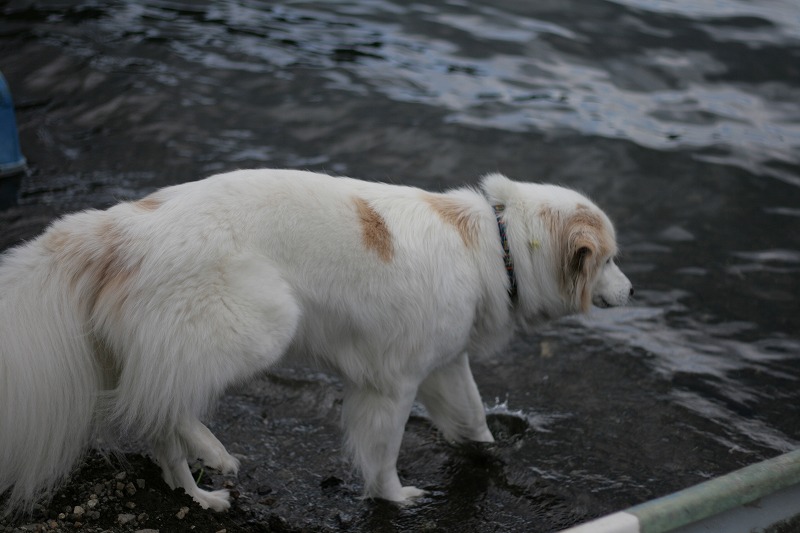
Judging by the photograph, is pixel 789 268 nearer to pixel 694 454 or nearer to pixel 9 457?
pixel 694 454

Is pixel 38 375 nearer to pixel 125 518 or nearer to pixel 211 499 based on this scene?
pixel 125 518

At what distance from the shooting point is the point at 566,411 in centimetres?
539

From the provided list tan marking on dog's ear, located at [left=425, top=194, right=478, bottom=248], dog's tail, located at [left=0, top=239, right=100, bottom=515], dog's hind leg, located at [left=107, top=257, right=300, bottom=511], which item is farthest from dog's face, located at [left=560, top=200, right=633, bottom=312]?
dog's tail, located at [left=0, top=239, right=100, bottom=515]

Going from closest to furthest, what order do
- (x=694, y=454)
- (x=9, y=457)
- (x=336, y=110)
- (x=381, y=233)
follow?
(x=9, y=457) → (x=381, y=233) → (x=694, y=454) → (x=336, y=110)

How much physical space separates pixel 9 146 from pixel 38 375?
478 cm

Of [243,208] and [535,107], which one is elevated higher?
[243,208]

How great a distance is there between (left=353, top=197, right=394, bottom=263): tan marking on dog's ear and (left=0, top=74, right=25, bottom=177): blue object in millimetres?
4495

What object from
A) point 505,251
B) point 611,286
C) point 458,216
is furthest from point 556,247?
point 458,216

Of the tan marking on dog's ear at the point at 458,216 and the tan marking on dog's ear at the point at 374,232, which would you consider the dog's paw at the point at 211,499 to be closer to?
the tan marking on dog's ear at the point at 374,232

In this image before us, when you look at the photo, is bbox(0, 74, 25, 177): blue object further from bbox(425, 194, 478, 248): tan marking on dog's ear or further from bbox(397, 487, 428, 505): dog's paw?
bbox(397, 487, 428, 505): dog's paw

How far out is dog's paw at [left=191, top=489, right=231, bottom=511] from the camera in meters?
3.97

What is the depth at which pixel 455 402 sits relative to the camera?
4.71 m

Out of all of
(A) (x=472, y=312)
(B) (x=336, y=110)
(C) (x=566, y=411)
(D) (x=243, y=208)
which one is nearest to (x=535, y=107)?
(B) (x=336, y=110)

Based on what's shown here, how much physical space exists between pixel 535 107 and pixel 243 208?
683cm
